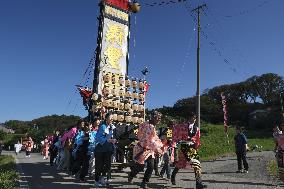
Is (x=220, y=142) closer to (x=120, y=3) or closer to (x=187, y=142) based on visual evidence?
(x=120, y=3)

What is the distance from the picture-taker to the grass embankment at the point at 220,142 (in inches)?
1212

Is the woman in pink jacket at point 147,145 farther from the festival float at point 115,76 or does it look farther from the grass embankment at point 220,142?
the grass embankment at point 220,142

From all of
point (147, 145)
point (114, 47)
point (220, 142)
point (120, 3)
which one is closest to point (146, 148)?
point (147, 145)

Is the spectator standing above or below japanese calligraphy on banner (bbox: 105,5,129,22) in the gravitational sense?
below

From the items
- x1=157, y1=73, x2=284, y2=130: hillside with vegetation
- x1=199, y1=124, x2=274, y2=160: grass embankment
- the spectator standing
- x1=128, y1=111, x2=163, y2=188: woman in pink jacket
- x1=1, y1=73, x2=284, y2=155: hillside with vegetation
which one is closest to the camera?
x1=128, y1=111, x2=163, y2=188: woman in pink jacket

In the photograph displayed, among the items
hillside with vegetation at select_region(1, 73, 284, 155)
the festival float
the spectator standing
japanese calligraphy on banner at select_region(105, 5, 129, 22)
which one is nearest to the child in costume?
the festival float

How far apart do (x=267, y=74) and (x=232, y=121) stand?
19413mm

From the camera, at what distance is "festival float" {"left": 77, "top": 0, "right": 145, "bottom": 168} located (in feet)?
57.7

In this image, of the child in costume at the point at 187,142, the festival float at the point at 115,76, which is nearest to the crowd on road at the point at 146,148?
the child in costume at the point at 187,142

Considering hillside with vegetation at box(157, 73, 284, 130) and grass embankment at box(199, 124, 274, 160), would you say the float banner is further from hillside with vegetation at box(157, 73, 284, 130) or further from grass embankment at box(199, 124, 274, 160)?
hillside with vegetation at box(157, 73, 284, 130)

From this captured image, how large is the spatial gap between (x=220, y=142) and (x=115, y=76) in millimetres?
21276

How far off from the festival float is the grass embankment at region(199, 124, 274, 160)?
9069 millimetres

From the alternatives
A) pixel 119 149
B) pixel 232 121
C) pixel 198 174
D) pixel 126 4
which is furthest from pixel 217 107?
pixel 198 174

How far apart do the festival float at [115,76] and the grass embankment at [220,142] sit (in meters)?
9.07
